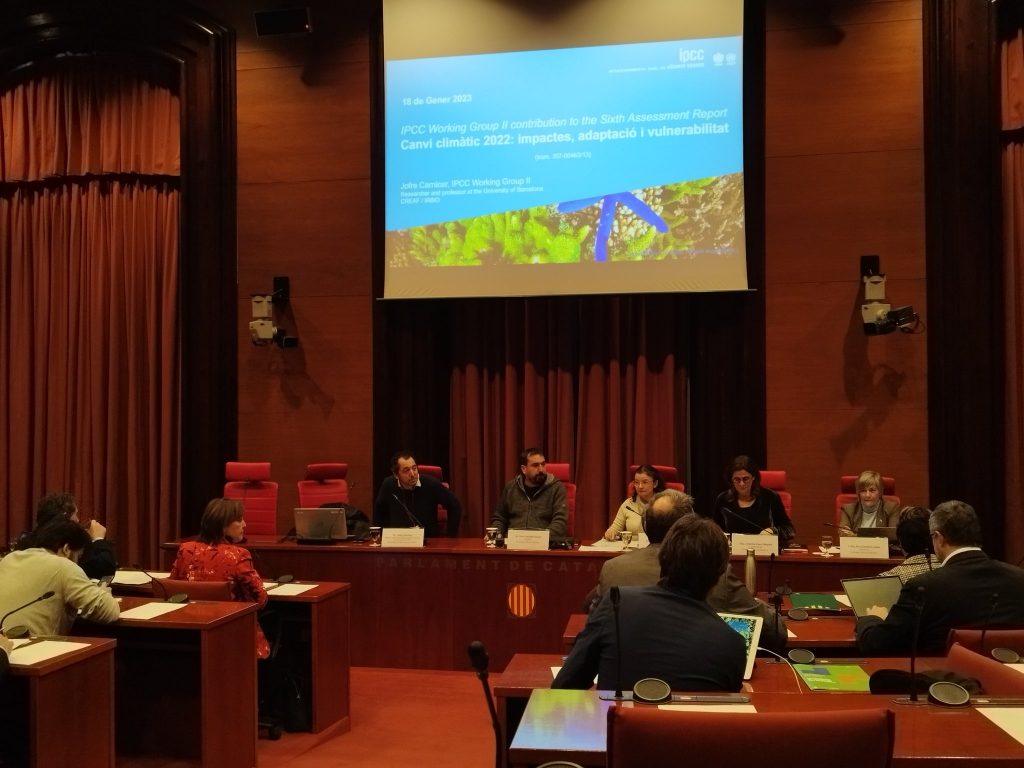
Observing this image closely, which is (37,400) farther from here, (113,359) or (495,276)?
(495,276)

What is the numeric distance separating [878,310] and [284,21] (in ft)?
16.4

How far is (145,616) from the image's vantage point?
358cm

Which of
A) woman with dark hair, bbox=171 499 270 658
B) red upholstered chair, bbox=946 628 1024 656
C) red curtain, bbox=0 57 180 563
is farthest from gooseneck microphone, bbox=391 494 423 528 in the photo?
red upholstered chair, bbox=946 628 1024 656

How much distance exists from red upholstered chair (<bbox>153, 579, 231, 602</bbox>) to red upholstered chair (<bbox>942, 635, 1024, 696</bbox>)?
2708 millimetres

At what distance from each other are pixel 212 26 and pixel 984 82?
5875 millimetres

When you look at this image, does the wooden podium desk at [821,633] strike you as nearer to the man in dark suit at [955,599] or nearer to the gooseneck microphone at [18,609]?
the man in dark suit at [955,599]

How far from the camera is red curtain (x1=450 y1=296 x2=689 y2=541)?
750 centimetres

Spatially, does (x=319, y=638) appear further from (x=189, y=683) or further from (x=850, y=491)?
(x=850, y=491)

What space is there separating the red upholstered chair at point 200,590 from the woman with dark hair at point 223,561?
57 mm

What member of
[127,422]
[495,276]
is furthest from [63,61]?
[495,276]

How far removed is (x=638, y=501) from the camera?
18.9 ft

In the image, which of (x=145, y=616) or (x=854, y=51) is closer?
(x=145, y=616)

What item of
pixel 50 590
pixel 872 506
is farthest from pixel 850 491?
pixel 50 590

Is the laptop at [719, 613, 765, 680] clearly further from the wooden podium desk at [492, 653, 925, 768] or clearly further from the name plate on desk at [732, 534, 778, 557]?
the name plate on desk at [732, 534, 778, 557]
